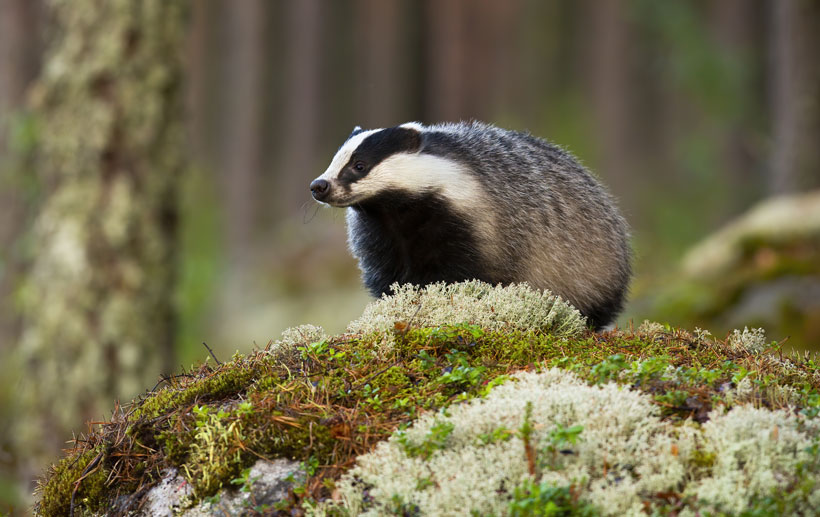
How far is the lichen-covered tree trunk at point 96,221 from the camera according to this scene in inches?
286

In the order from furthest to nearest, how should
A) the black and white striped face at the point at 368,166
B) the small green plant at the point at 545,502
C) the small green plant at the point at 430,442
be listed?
1. the black and white striped face at the point at 368,166
2. the small green plant at the point at 430,442
3. the small green plant at the point at 545,502

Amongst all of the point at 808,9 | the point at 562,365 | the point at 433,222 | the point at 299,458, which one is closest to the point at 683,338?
the point at 562,365

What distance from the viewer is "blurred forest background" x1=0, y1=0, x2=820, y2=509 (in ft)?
24.1

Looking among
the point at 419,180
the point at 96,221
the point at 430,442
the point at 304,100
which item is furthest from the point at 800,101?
the point at 304,100

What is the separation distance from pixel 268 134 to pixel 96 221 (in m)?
12.9

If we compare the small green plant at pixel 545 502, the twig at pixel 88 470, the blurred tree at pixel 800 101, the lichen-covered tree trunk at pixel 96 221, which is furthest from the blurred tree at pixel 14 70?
the blurred tree at pixel 800 101

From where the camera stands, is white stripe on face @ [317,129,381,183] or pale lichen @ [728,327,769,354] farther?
white stripe on face @ [317,129,381,183]

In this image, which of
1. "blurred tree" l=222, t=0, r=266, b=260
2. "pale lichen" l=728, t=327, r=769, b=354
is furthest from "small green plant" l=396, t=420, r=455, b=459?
"blurred tree" l=222, t=0, r=266, b=260

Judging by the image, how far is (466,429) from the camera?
3086 mm

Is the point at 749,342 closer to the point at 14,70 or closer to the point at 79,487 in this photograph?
the point at 79,487

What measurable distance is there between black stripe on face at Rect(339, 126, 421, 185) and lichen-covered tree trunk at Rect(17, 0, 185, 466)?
9.87ft

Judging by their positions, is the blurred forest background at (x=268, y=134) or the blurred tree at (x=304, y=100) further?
the blurred tree at (x=304, y=100)

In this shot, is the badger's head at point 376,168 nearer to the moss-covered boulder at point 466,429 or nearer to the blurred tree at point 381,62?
the moss-covered boulder at point 466,429

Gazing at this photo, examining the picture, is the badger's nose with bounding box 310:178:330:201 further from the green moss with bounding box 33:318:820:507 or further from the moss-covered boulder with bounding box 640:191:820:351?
the moss-covered boulder with bounding box 640:191:820:351
